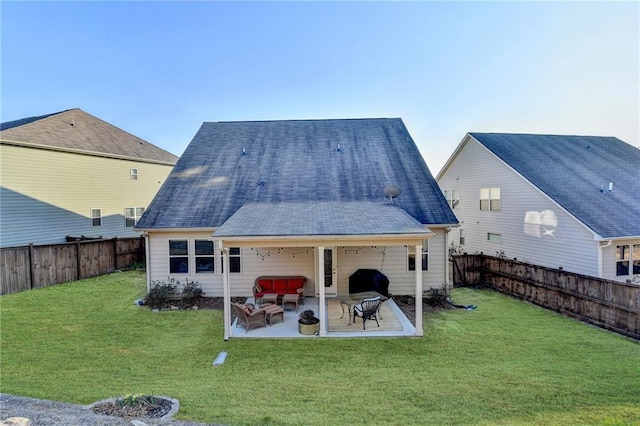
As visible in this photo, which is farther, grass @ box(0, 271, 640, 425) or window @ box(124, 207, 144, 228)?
window @ box(124, 207, 144, 228)

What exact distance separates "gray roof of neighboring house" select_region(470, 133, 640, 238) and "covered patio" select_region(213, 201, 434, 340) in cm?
764

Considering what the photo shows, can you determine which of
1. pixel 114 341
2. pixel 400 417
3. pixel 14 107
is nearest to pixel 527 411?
pixel 400 417

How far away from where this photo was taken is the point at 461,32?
1452 centimetres

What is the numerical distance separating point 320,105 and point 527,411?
772 inches

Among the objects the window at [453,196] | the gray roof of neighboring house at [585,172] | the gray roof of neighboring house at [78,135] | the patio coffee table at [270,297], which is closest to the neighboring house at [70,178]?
the gray roof of neighboring house at [78,135]

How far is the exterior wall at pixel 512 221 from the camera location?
492 inches

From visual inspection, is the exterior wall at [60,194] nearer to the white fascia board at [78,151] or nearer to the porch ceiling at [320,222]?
the white fascia board at [78,151]

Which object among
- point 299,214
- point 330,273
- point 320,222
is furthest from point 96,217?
point 320,222

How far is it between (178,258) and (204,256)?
962 mm

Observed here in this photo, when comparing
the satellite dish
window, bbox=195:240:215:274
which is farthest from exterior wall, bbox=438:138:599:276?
window, bbox=195:240:215:274

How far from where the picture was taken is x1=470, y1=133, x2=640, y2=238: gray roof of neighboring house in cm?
1237

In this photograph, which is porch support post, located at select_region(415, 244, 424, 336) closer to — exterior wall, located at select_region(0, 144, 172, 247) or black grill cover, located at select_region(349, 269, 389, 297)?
black grill cover, located at select_region(349, 269, 389, 297)

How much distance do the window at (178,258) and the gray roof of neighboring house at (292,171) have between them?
794 mm

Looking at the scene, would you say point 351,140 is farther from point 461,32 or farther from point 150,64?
point 150,64
